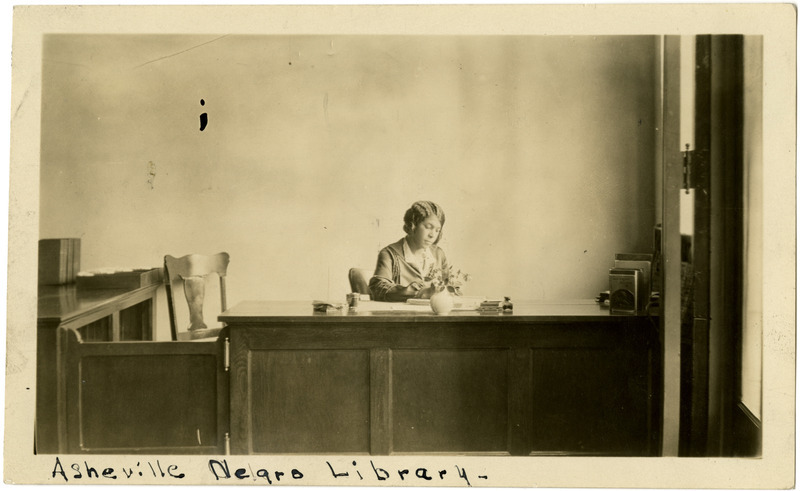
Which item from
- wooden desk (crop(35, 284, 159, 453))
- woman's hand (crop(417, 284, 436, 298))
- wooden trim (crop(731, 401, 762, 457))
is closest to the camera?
wooden trim (crop(731, 401, 762, 457))

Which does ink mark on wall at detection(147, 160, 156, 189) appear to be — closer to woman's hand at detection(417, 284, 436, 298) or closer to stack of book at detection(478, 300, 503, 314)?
woman's hand at detection(417, 284, 436, 298)

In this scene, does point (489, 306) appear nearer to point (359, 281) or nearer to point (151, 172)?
point (359, 281)

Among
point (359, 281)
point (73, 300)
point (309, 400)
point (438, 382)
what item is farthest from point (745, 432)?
point (73, 300)

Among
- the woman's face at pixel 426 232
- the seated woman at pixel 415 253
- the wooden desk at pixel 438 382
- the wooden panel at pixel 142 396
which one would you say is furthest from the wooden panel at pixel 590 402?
the wooden panel at pixel 142 396

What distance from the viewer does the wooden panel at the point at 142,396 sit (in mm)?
3121

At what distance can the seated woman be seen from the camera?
3.92 m

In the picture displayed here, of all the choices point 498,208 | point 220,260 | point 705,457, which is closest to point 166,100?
point 220,260

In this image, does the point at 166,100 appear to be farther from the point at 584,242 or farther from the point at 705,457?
the point at 705,457

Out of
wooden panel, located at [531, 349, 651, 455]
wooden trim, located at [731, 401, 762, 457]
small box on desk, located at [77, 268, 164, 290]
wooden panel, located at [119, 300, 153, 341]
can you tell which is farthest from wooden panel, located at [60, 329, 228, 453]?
wooden trim, located at [731, 401, 762, 457]

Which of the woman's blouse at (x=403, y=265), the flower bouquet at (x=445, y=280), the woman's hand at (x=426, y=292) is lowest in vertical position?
the woman's hand at (x=426, y=292)

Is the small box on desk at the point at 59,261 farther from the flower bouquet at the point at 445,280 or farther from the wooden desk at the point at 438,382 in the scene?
the flower bouquet at the point at 445,280

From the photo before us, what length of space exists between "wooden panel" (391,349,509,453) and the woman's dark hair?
92 centimetres

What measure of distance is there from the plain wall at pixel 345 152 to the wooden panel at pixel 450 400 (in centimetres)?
82
